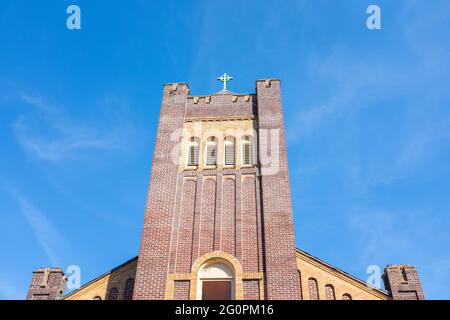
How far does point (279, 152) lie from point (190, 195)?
3.79m

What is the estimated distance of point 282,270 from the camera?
14734 mm

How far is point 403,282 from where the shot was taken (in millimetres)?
15961

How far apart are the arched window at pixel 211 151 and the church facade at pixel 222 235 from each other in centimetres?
4

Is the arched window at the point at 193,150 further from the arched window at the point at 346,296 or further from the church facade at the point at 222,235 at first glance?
the arched window at the point at 346,296

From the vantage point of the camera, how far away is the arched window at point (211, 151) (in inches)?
728

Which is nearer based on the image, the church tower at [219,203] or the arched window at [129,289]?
the church tower at [219,203]

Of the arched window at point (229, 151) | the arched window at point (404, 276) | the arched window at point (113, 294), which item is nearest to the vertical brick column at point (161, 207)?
the arched window at point (113, 294)

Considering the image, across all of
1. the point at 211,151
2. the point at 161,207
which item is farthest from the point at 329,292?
the point at 211,151

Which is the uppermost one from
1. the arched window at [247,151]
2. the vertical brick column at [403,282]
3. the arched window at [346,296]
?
the arched window at [247,151]

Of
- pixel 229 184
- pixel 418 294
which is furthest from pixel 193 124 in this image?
pixel 418 294

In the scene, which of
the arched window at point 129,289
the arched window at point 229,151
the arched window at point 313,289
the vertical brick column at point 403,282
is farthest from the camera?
the arched window at point 229,151

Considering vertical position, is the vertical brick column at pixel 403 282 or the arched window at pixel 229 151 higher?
the arched window at pixel 229 151
